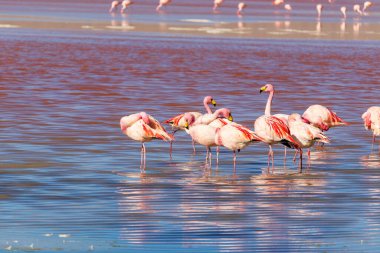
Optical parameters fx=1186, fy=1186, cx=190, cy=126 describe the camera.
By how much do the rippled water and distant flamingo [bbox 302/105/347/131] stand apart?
39cm

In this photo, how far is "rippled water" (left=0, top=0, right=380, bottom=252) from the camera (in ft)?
37.2

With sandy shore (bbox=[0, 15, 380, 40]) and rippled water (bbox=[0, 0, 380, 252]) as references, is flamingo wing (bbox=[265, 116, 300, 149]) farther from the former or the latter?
sandy shore (bbox=[0, 15, 380, 40])

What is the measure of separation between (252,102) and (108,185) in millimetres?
11180

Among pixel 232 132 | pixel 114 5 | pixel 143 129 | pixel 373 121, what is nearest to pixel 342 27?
pixel 114 5

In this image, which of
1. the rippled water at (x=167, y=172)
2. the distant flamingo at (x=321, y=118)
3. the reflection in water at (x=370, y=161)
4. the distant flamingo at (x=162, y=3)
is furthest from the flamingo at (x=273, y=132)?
the distant flamingo at (x=162, y=3)

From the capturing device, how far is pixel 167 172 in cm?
1574

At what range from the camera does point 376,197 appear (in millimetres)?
13789

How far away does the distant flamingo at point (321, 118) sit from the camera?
18906 millimetres

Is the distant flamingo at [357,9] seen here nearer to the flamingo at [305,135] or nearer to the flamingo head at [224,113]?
the flamingo head at [224,113]

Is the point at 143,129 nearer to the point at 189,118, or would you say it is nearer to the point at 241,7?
the point at 189,118

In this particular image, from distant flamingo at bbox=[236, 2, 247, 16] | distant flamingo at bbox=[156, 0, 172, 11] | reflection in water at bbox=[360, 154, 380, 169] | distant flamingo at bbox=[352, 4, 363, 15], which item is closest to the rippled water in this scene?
reflection in water at bbox=[360, 154, 380, 169]

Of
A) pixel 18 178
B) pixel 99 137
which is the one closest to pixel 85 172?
pixel 18 178

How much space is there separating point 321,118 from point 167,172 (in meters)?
4.43

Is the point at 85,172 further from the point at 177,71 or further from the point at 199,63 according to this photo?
the point at 199,63
